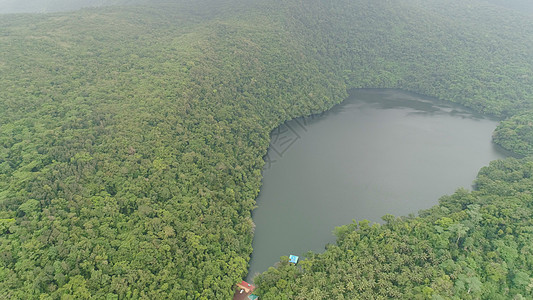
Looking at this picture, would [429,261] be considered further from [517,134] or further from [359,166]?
[517,134]

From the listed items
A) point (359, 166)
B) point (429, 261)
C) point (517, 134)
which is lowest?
point (359, 166)

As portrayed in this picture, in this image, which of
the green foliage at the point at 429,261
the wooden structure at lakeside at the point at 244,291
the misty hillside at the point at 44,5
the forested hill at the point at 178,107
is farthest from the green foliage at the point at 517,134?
the misty hillside at the point at 44,5

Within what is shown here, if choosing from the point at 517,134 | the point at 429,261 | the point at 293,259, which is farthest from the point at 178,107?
the point at 517,134

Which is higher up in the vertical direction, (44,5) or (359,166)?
(44,5)

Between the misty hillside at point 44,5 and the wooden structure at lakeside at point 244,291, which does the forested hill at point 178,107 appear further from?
the misty hillside at point 44,5

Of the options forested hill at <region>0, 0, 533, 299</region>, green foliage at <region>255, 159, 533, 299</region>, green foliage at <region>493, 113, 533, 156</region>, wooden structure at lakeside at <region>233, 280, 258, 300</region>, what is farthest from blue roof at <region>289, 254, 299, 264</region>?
green foliage at <region>493, 113, 533, 156</region>

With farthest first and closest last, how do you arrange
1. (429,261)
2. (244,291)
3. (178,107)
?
1. (178,107)
2. (244,291)
3. (429,261)
